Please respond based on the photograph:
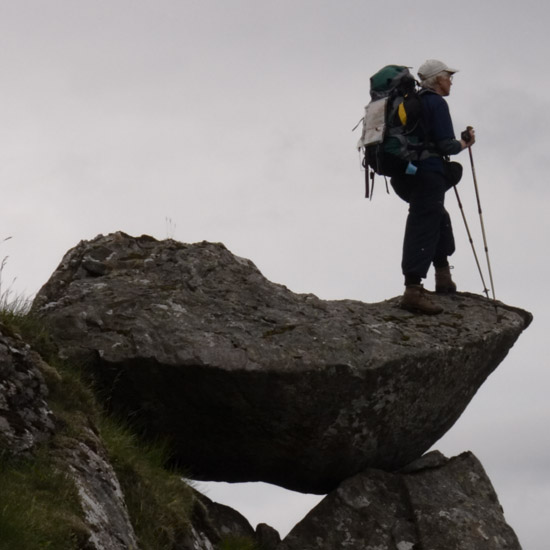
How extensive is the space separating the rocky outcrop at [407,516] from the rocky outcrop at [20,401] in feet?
15.8

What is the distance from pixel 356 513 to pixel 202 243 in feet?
13.7

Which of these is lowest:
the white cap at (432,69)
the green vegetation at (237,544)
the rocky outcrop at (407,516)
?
the green vegetation at (237,544)

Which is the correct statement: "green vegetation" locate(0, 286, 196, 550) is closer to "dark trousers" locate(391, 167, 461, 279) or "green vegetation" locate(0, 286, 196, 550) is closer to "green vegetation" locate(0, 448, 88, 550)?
"green vegetation" locate(0, 448, 88, 550)

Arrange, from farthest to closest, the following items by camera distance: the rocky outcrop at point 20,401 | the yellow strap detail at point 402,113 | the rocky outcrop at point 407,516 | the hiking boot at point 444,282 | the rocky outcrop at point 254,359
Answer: the hiking boot at point 444,282 < the yellow strap detail at point 402,113 < the rocky outcrop at point 407,516 < the rocky outcrop at point 254,359 < the rocky outcrop at point 20,401

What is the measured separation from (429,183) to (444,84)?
4.48ft

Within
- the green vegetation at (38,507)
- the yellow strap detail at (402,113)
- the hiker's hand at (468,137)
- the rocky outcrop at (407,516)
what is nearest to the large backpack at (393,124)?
the yellow strap detail at (402,113)

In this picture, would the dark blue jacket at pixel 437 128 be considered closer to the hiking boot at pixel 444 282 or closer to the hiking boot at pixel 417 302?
the hiking boot at pixel 417 302

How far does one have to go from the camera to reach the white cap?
15.0 metres

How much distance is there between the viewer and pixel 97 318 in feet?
43.9

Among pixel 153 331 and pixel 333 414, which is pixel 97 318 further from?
pixel 333 414

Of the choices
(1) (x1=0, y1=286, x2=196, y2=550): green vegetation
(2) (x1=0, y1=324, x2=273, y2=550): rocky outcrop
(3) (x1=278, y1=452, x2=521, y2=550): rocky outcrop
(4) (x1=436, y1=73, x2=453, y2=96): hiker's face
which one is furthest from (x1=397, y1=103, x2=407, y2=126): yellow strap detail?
(2) (x1=0, y1=324, x2=273, y2=550): rocky outcrop

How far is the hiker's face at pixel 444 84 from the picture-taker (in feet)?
49.3

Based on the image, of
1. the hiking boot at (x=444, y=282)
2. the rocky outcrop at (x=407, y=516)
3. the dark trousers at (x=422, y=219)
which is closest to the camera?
the rocky outcrop at (x=407, y=516)

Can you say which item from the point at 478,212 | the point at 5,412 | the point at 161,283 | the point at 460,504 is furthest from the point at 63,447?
the point at 478,212
